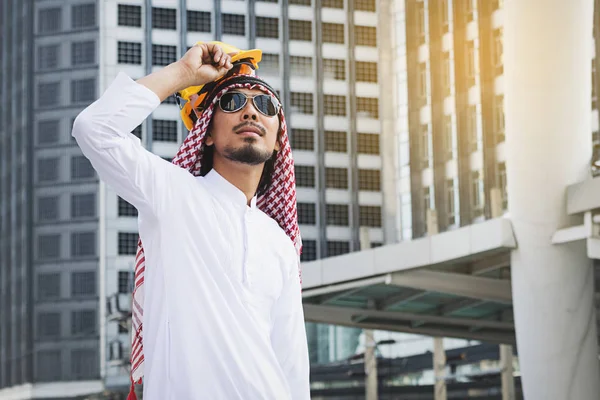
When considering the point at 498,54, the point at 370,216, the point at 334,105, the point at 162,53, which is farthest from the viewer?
the point at 334,105

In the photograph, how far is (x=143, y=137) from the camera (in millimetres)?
77938

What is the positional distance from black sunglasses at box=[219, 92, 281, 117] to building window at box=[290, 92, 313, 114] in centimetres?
7667

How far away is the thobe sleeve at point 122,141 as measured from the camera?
10.7 ft

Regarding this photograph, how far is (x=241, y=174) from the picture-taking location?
3.67 m

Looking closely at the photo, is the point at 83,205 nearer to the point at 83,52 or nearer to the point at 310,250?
the point at 83,52

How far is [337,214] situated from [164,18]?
57.2ft

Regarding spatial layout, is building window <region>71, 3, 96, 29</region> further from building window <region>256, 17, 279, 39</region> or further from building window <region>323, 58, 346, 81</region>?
building window <region>323, 58, 346, 81</region>

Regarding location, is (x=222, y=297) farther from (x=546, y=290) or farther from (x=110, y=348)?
(x=110, y=348)

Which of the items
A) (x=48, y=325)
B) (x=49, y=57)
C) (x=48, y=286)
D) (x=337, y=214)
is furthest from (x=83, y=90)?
(x=337, y=214)

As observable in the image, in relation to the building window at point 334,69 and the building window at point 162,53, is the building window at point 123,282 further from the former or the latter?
the building window at point 334,69

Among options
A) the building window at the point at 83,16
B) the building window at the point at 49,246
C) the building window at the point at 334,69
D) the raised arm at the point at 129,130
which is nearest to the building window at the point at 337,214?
the building window at the point at 334,69

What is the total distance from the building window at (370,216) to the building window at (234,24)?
14.4m

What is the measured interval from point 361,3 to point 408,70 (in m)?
21.4

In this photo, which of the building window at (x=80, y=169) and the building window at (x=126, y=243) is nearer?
the building window at (x=126, y=243)
